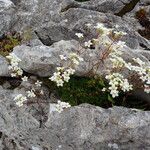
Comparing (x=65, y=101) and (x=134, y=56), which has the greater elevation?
(x=134, y=56)

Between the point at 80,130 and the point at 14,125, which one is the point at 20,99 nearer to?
the point at 14,125

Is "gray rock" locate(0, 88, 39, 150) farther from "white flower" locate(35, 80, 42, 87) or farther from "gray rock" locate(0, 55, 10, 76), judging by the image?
"gray rock" locate(0, 55, 10, 76)

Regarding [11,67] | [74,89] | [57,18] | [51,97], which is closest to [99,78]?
[74,89]

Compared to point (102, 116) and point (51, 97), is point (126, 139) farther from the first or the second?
point (51, 97)

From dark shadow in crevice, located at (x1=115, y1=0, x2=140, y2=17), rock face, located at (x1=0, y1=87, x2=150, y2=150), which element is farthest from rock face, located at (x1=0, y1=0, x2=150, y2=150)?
dark shadow in crevice, located at (x1=115, y1=0, x2=140, y2=17)

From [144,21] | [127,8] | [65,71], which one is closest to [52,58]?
[65,71]

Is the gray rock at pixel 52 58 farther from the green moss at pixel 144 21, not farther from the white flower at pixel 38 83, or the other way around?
the green moss at pixel 144 21
